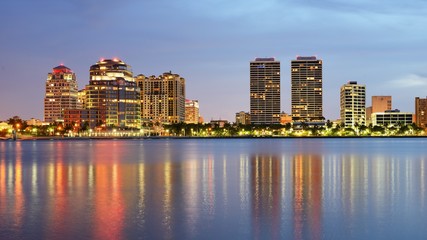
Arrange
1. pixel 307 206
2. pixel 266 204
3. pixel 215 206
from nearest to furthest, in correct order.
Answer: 1. pixel 307 206
2. pixel 215 206
3. pixel 266 204

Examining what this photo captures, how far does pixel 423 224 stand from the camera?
1085 inches

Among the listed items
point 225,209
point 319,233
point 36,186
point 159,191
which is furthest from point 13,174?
point 319,233

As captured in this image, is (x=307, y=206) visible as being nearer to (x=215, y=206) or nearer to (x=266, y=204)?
(x=266, y=204)

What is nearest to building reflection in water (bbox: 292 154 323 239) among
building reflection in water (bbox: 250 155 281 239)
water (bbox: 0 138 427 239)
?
water (bbox: 0 138 427 239)

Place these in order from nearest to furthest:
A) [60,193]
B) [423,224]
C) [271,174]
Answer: [423,224], [60,193], [271,174]

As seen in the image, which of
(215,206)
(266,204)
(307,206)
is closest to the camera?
(307,206)

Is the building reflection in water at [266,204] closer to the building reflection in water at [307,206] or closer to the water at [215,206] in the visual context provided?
the water at [215,206]

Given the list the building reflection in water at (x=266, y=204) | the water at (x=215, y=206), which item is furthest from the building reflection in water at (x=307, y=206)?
the building reflection in water at (x=266, y=204)

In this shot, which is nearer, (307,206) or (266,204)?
(307,206)

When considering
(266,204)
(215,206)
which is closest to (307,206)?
(266,204)

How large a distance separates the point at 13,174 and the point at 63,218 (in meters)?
31.9

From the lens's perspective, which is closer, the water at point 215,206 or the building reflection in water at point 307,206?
the building reflection in water at point 307,206

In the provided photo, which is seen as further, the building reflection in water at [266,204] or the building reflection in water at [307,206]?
the building reflection in water at [266,204]

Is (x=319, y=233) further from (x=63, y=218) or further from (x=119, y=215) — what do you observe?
(x=63, y=218)
